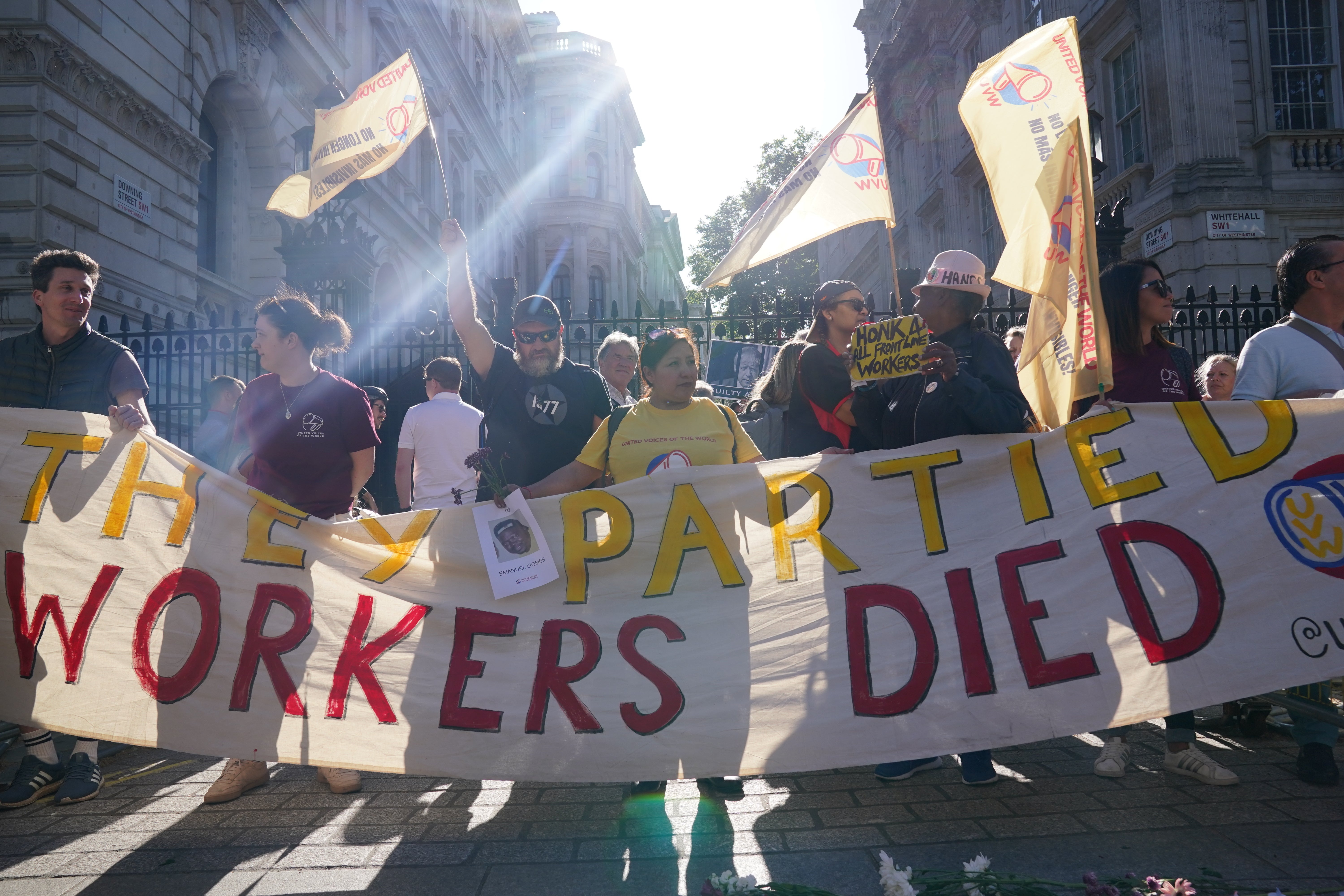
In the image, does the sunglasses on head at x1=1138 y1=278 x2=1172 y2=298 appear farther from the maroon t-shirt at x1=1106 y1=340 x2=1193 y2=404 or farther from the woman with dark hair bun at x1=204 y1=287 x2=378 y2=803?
the woman with dark hair bun at x1=204 y1=287 x2=378 y2=803

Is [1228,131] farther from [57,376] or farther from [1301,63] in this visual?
[57,376]

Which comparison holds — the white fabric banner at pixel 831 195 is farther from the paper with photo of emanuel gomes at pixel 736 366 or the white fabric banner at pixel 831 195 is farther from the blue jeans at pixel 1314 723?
the paper with photo of emanuel gomes at pixel 736 366

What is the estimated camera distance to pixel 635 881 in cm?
301

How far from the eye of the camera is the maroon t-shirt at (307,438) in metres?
4.30

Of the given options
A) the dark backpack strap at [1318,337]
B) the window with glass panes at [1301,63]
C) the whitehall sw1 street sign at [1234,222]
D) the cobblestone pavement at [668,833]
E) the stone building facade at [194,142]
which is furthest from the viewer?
the window with glass panes at [1301,63]

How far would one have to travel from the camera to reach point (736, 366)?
910cm

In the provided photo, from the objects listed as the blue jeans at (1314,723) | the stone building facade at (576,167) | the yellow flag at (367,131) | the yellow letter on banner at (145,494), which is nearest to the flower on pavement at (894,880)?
the blue jeans at (1314,723)

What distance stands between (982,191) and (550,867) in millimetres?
23197

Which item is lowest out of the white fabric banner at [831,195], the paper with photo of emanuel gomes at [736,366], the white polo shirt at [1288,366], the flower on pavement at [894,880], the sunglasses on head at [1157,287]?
the flower on pavement at [894,880]

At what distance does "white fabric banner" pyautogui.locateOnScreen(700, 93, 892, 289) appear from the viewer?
5.50 metres

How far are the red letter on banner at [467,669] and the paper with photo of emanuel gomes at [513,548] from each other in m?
0.11

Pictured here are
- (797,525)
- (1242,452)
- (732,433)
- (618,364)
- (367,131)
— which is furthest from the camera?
(618,364)

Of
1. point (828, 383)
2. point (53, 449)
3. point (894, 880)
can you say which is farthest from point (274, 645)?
point (828, 383)

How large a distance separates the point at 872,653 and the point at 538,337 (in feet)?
7.00
